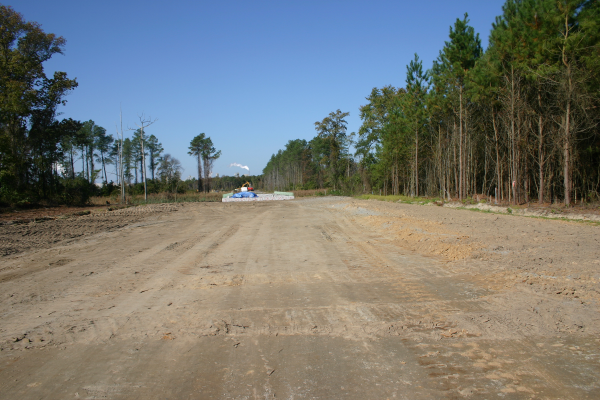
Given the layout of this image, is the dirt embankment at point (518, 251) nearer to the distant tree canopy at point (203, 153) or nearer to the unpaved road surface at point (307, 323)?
the unpaved road surface at point (307, 323)

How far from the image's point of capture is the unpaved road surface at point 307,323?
301 centimetres

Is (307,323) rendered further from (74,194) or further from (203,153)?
(203,153)

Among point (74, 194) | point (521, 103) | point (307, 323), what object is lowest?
point (307, 323)

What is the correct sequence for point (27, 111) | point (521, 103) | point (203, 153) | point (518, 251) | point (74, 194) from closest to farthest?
point (518, 251) → point (521, 103) → point (27, 111) → point (74, 194) → point (203, 153)

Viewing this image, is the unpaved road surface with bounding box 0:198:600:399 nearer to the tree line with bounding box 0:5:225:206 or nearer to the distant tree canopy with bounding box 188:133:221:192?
the tree line with bounding box 0:5:225:206

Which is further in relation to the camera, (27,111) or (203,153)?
(203,153)

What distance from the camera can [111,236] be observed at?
11.5m

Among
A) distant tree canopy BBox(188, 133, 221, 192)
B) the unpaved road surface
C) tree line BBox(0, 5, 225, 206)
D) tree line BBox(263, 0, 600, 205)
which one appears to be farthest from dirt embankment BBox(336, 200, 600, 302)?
distant tree canopy BBox(188, 133, 221, 192)

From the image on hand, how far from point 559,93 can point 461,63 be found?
11.4m

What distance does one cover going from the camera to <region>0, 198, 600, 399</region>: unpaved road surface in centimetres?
301

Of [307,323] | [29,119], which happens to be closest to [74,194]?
[29,119]

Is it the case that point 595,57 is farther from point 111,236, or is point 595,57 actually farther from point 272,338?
point 111,236

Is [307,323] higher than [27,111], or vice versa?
[27,111]

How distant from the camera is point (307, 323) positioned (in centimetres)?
432
